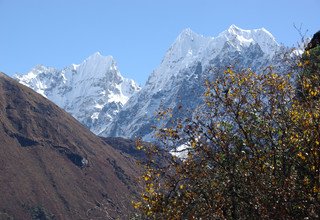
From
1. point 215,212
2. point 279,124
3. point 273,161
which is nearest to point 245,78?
point 279,124

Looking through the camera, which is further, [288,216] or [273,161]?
[273,161]

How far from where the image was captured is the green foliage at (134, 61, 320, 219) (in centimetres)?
1005

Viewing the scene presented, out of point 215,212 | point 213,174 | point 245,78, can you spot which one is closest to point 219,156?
point 213,174

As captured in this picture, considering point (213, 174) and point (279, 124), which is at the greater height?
point (279, 124)

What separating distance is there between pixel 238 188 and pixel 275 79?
346 cm

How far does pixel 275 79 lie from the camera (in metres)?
13.3

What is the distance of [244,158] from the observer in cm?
1191

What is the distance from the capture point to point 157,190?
13398 millimetres

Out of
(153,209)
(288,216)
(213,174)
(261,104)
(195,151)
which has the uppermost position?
(261,104)

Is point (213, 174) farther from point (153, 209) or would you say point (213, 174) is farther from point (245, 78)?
point (245, 78)

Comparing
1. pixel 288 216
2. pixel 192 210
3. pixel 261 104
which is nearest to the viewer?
pixel 288 216

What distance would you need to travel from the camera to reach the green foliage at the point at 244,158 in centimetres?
1005

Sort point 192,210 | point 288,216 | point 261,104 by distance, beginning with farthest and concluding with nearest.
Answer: point 261,104 < point 192,210 < point 288,216

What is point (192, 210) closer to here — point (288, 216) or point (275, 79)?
point (288, 216)
